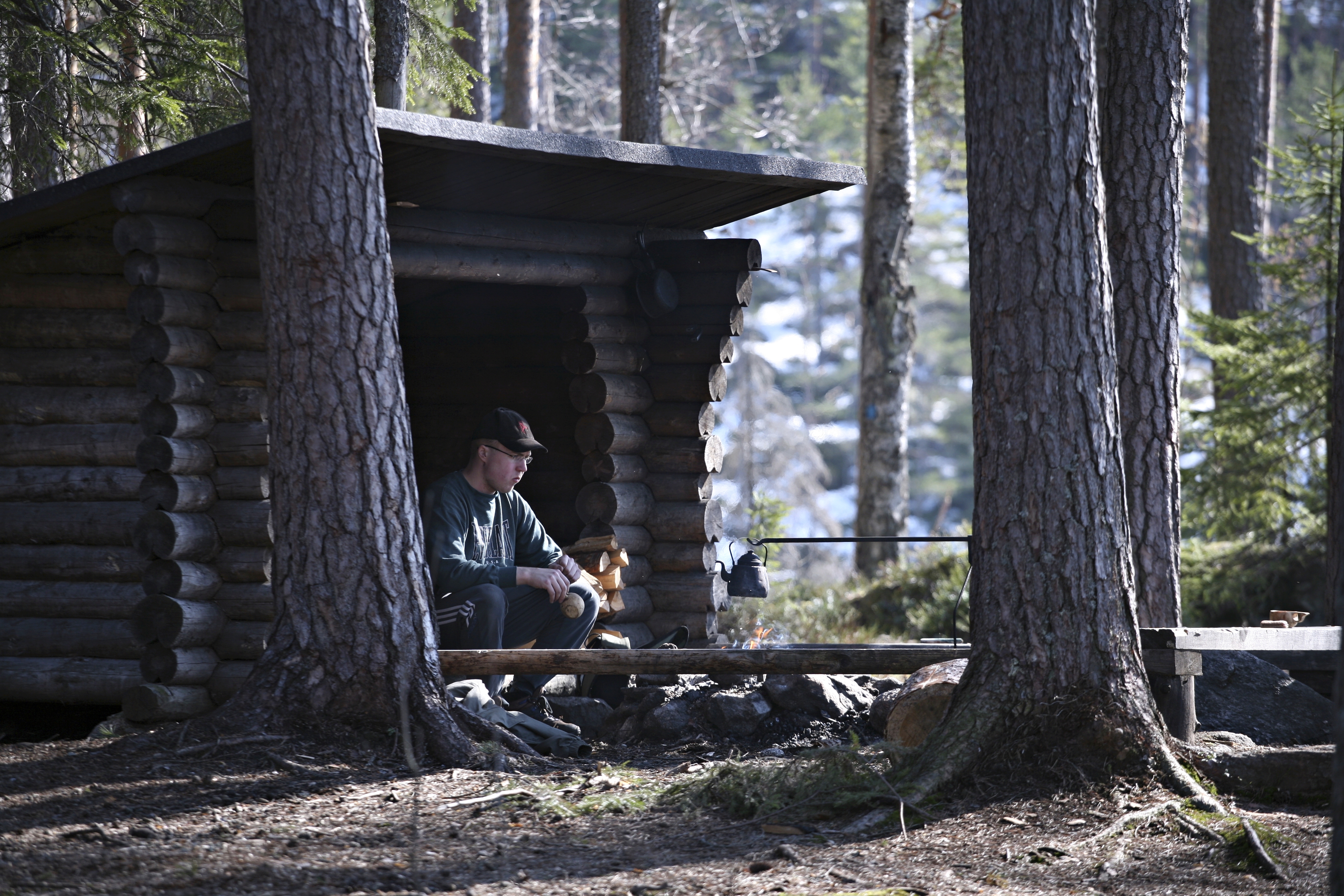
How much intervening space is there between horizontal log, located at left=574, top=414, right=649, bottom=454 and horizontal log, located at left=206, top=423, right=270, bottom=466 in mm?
2361

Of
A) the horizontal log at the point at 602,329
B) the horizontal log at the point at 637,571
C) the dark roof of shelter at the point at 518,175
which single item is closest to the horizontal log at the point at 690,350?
the horizontal log at the point at 602,329

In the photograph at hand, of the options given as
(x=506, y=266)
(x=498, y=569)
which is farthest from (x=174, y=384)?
(x=506, y=266)

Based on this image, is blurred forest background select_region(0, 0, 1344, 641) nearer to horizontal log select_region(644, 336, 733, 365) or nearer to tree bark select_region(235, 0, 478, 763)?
horizontal log select_region(644, 336, 733, 365)

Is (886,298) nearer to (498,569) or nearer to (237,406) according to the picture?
(498,569)

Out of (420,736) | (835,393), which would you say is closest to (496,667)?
(420,736)

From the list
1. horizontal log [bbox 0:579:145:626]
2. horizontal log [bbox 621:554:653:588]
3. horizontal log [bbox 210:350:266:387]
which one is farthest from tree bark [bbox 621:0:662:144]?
horizontal log [bbox 0:579:145:626]

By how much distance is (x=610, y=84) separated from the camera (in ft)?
73.9

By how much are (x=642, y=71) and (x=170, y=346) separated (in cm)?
655

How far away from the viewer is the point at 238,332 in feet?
23.9

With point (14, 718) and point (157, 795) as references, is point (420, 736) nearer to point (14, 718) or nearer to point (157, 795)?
point (157, 795)

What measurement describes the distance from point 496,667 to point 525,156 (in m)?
2.74

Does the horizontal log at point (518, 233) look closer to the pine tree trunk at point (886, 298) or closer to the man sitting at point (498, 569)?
the man sitting at point (498, 569)

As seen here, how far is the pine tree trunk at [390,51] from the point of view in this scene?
9.11m

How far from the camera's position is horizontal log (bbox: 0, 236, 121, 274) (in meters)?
7.69
